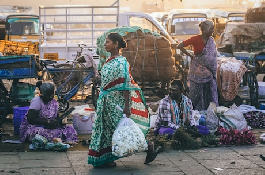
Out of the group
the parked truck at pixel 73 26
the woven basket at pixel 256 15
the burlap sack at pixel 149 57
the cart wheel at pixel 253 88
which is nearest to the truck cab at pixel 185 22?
the parked truck at pixel 73 26

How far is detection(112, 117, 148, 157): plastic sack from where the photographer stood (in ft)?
21.1

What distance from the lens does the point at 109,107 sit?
682 cm

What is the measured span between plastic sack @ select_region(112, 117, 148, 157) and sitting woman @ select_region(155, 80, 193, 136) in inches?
67.9

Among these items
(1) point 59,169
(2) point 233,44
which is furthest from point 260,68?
(1) point 59,169

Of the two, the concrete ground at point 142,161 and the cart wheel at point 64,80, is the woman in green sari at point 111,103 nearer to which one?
the concrete ground at point 142,161

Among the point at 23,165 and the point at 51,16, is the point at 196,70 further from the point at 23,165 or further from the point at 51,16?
the point at 51,16

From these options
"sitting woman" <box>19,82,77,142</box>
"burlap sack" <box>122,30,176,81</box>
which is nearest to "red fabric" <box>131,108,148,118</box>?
"sitting woman" <box>19,82,77,142</box>

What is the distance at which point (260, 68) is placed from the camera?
1590 centimetres

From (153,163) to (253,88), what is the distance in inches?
201

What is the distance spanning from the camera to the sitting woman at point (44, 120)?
8.09 meters

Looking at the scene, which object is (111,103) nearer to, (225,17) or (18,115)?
(18,115)

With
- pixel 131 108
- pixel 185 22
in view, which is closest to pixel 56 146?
pixel 131 108

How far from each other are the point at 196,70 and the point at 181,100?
1966 millimetres

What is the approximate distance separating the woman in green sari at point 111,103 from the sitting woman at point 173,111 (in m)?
1.47
